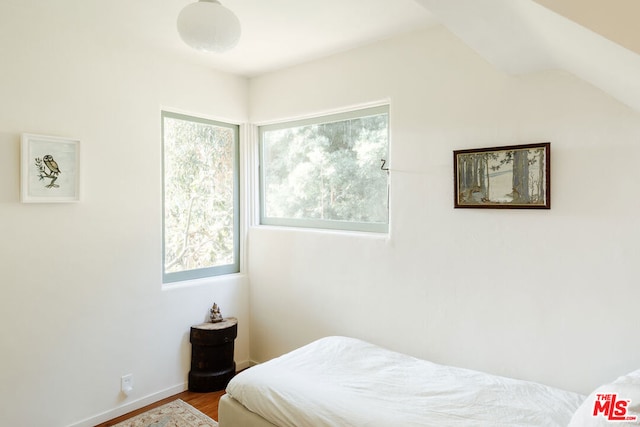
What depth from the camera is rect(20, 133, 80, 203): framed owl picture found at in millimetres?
2383

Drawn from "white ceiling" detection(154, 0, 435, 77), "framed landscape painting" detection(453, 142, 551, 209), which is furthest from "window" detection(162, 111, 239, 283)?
"framed landscape painting" detection(453, 142, 551, 209)

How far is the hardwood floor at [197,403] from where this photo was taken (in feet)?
9.20

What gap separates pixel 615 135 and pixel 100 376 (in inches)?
137

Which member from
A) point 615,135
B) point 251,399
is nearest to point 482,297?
point 615,135

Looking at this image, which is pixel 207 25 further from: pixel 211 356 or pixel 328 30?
pixel 211 356

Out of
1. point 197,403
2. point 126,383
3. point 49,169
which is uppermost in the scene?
point 49,169

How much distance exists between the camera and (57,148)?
2520 mm

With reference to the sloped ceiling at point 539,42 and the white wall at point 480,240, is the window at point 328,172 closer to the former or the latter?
the white wall at point 480,240

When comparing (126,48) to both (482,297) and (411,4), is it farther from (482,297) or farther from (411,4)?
(482,297)

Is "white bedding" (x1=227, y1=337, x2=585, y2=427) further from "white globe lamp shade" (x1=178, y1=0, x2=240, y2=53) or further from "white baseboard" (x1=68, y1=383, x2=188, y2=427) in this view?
"white globe lamp shade" (x1=178, y1=0, x2=240, y2=53)

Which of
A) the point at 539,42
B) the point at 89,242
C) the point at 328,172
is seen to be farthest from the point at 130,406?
the point at 539,42

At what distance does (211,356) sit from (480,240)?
2.31m

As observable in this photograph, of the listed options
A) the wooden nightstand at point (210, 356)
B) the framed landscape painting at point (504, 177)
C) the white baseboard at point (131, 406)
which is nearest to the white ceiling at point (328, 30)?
the framed landscape painting at point (504, 177)

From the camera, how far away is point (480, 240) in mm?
2369
